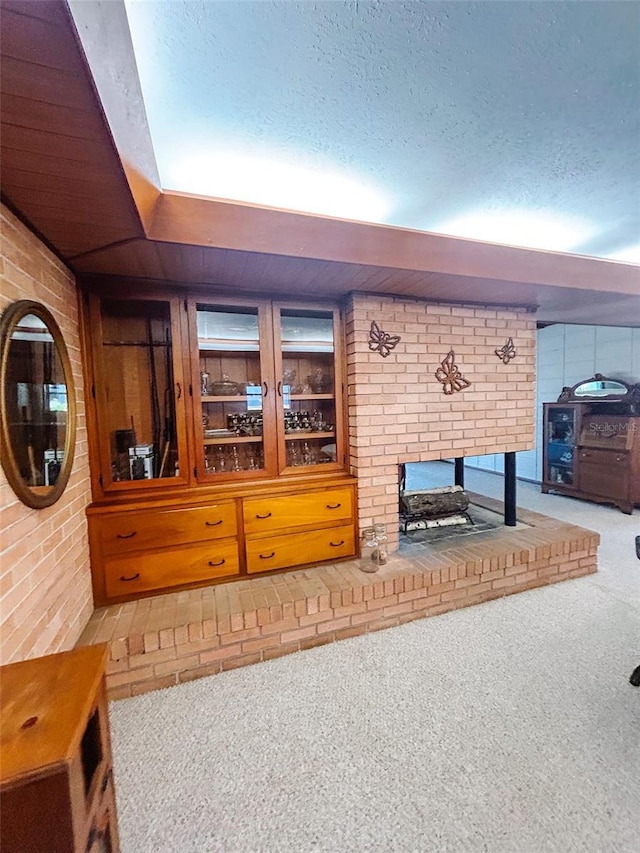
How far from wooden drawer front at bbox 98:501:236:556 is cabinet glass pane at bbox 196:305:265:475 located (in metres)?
0.28

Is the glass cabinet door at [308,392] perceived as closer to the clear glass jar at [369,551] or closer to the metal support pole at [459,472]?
the clear glass jar at [369,551]

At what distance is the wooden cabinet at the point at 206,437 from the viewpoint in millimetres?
2088

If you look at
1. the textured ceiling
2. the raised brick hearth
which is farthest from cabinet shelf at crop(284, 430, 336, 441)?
the textured ceiling

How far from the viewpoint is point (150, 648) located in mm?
1789

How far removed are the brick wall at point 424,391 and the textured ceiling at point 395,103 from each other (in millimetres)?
812

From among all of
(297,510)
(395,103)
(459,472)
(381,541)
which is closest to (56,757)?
(297,510)

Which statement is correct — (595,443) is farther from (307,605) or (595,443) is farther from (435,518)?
(307,605)

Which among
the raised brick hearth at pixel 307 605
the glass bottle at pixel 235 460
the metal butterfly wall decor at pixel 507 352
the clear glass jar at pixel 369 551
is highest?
the metal butterfly wall decor at pixel 507 352

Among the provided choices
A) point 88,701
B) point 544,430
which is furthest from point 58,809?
point 544,430

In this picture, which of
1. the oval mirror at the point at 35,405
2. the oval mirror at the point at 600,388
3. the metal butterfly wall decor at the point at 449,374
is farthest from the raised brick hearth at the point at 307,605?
the oval mirror at the point at 600,388

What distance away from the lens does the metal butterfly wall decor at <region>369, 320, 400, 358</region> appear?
8.04 ft

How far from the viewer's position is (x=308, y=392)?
263 cm

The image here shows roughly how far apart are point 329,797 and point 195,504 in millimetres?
1461

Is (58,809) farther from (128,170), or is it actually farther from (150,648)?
(128,170)
